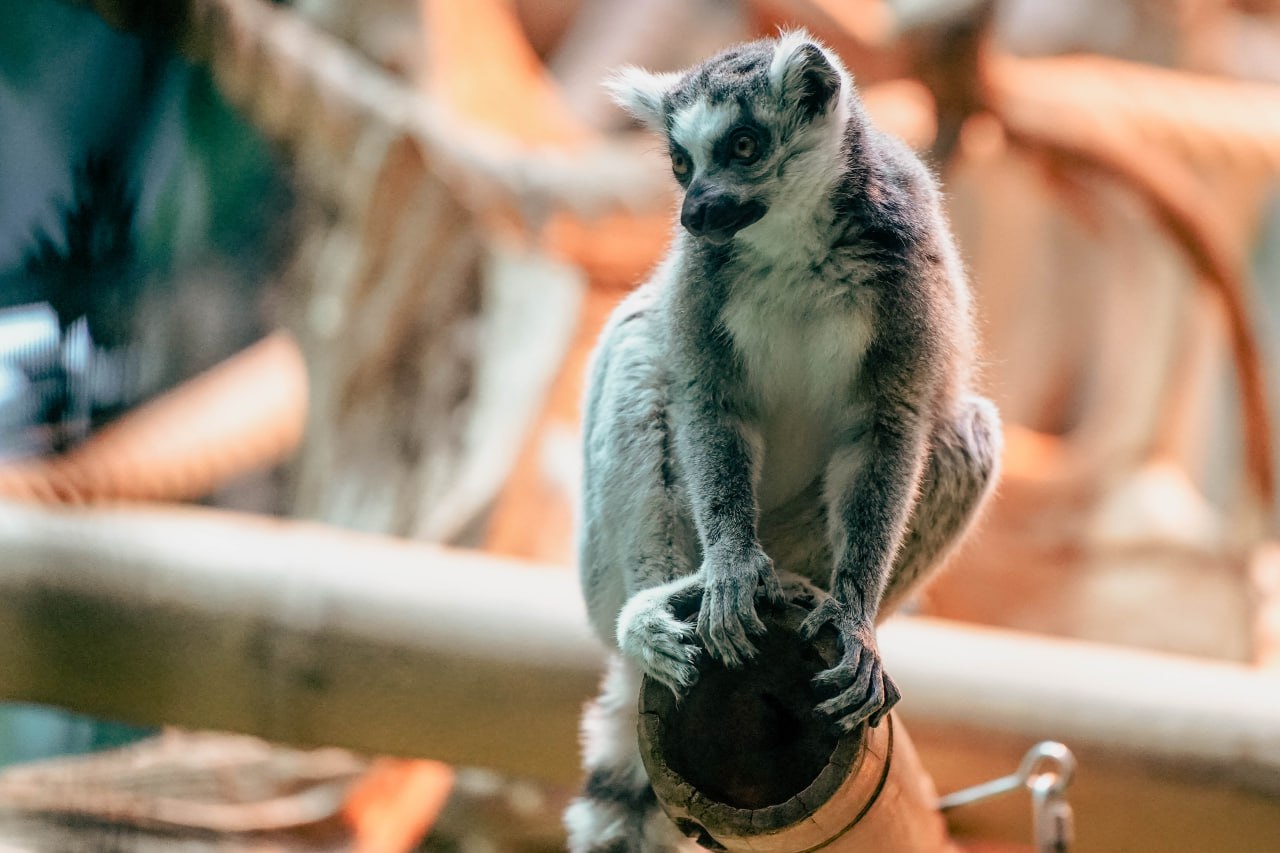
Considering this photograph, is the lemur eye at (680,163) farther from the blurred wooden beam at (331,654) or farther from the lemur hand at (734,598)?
the blurred wooden beam at (331,654)

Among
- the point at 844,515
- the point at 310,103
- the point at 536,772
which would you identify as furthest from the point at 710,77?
the point at 310,103

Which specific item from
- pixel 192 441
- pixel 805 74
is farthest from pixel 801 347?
pixel 192 441

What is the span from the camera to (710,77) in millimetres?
2693

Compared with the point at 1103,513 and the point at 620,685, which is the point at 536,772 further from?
the point at 1103,513

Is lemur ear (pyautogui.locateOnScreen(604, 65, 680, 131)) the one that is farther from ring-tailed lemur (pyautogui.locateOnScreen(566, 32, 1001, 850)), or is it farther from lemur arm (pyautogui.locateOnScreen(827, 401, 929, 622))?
lemur arm (pyautogui.locateOnScreen(827, 401, 929, 622))

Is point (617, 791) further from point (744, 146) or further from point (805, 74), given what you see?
point (805, 74)

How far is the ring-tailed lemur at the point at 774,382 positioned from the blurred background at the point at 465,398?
686mm

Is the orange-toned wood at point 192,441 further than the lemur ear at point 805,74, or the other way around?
the orange-toned wood at point 192,441

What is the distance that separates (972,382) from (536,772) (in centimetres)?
188

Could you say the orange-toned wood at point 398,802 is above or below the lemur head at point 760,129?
below

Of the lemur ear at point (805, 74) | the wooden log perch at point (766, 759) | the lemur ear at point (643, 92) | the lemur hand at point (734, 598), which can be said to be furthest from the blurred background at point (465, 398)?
the wooden log perch at point (766, 759)

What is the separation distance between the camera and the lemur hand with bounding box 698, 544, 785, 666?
7.39 feet

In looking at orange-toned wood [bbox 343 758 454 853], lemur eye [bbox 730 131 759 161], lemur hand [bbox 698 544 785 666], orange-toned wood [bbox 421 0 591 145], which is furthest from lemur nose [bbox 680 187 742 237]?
orange-toned wood [bbox 421 0 591 145]

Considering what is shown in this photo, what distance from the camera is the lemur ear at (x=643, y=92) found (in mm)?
2865
